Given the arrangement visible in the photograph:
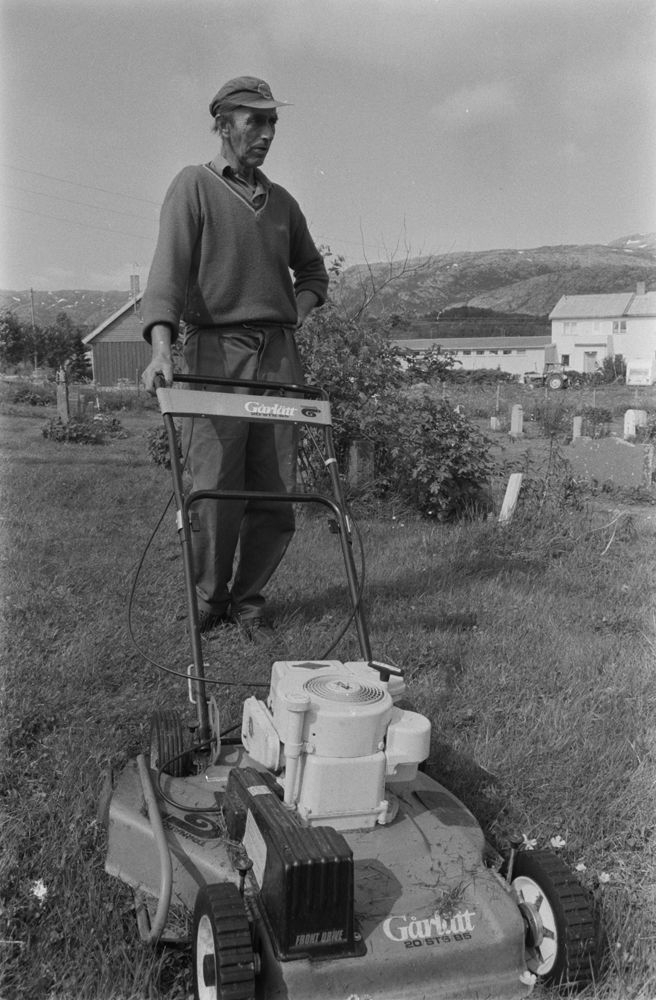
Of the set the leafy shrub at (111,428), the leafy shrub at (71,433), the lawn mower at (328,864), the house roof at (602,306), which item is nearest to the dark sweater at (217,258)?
the lawn mower at (328,864)

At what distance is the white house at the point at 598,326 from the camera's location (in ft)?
240

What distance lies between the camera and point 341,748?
7.18 ft

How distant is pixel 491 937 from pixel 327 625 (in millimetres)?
2302

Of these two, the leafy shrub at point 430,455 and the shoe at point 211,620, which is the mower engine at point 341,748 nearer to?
the shoe at point 211,620

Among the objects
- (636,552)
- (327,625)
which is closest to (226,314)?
(327,625)

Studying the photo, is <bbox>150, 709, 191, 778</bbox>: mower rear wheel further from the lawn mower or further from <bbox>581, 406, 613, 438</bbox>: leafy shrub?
<bbox>581, 406, 613, 438</bbox>: leafy shrub

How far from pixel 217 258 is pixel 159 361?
643 mm

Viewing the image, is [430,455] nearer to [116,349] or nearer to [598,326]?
[116,349]

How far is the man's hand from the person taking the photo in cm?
315

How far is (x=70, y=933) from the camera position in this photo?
2.18 meters

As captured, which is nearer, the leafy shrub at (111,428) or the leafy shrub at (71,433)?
the leafy shrub at (71,433)

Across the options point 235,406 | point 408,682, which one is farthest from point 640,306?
point 235,406

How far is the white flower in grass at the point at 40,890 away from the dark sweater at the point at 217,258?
1.92m

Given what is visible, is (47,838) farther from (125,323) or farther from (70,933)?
(125,323)
